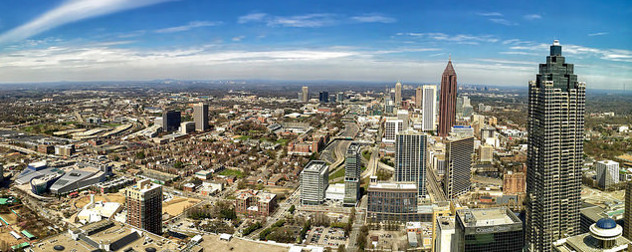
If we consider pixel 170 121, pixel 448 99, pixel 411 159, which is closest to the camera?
pixel 411 159

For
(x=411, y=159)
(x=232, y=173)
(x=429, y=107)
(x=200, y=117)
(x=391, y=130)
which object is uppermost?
(x=429, y=107)

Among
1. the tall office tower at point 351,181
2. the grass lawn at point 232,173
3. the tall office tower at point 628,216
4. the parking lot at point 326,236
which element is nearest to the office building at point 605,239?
the tall office tower at point 628,216

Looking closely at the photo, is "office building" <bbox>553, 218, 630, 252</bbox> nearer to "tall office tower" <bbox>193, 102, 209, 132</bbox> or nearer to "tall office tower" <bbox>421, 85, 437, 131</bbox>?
"tall office tower" <bbox>421, 85, 437, 131</bbox>

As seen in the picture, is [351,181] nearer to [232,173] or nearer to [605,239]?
[232,173]

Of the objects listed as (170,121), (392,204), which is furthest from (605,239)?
(170,121)

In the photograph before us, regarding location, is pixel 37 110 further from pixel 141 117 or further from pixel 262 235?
pixel 262 235

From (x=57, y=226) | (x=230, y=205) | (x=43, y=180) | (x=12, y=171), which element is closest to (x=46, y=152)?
(x=12, y=171)
